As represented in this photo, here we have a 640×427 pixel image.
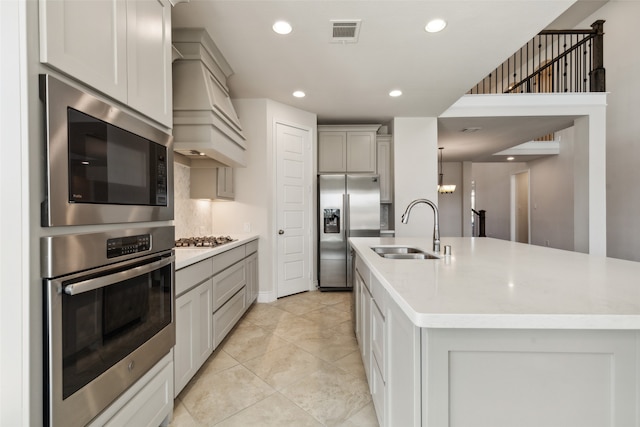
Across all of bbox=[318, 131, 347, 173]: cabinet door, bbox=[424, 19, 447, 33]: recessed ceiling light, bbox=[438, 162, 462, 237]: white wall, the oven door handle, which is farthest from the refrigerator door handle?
bbox=[438, 162, 462, 237]: white wall

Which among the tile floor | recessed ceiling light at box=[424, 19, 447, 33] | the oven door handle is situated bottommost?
the tile floor

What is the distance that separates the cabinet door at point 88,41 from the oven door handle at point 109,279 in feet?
2.31

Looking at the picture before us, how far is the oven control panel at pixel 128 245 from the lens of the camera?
44.4 inches

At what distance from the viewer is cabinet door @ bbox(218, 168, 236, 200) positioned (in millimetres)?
3178

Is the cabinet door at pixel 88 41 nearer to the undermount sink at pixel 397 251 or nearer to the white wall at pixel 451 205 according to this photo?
the undermount sink at pixel 397 251

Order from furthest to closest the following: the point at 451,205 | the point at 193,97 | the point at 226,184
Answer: the point at 451,205 → the point at 226,184 → the point at 193,97

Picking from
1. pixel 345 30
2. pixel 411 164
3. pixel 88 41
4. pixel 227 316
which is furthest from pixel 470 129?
pixel 88 41

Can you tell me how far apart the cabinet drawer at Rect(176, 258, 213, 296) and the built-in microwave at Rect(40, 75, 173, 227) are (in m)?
0.45

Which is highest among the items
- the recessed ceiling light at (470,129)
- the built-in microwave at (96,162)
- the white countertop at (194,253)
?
the recessed ceiling light at (470,129)

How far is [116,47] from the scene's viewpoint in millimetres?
1188

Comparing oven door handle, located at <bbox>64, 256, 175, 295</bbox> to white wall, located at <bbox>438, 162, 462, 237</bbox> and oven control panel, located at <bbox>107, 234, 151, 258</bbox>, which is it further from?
white wall, located at <bbox>438, 162, 462, 237</bbox>

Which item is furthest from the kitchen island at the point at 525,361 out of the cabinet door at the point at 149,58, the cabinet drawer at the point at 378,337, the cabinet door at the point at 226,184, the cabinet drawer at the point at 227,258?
the cabinet door at the point at 226,184

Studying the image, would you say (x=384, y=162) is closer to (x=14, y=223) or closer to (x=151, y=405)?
(x=151, y=405)

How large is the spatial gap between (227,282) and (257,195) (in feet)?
4.82
